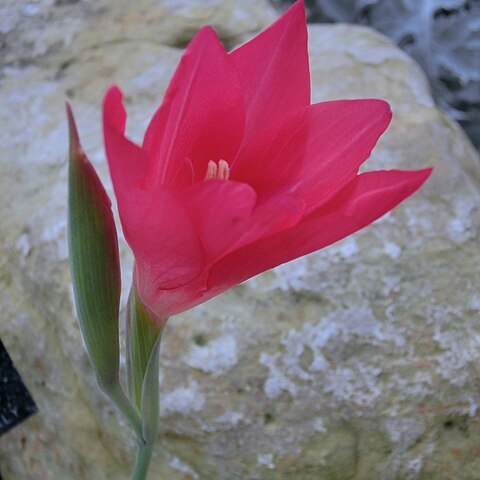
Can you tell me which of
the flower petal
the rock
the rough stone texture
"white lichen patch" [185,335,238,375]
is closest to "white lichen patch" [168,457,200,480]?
the rough stone texture

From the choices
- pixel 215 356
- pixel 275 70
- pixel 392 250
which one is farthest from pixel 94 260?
pixel 392 250

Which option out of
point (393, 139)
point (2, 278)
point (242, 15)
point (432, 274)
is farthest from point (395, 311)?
point (242, 15)

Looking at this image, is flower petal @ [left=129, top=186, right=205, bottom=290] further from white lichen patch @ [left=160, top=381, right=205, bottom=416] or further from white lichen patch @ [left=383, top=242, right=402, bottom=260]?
white lichen patch @ [left=383, top=242, right=402, bottom=260]

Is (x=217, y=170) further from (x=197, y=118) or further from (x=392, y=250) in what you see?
(x=392, y=250)

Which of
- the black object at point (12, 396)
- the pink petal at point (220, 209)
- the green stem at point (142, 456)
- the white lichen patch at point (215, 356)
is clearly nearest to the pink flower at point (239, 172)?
the pink petal at point (220, 209)

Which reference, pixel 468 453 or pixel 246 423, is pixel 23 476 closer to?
pixel 246 423
